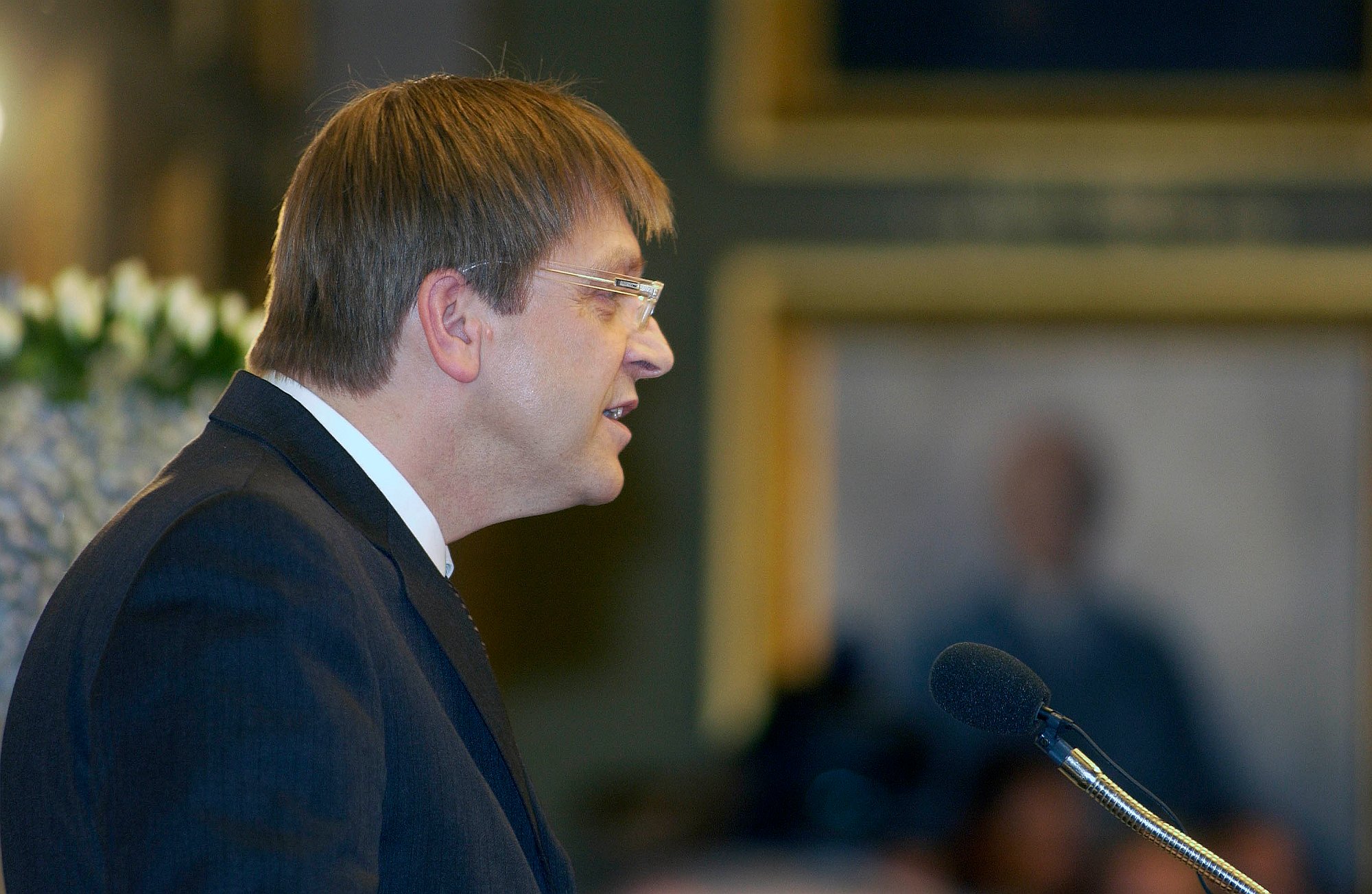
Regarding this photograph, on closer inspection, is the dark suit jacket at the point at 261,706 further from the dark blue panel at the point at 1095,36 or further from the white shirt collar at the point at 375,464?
the dark blue panel at the point at 1095,36

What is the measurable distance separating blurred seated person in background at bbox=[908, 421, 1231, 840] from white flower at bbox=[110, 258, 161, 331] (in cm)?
299

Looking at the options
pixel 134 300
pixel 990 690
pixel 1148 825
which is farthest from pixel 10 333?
pixel 1148 825

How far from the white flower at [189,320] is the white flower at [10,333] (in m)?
0.18

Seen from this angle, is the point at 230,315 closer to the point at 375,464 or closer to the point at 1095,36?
the point at 375,464

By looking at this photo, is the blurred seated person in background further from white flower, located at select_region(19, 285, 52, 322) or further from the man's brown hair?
the man's brown hair

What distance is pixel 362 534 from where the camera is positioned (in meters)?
1.19

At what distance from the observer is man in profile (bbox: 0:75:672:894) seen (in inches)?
36.6

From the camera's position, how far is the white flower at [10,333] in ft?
5.89

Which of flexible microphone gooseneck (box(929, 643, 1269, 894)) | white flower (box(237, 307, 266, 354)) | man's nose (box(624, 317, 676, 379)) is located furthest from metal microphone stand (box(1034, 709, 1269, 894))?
white flower (box(237, 307, 266, 354))

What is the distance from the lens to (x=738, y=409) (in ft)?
14.6

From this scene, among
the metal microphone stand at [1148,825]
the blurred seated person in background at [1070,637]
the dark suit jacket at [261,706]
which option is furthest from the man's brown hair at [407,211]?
the blurred seated person in background at [1070,637]

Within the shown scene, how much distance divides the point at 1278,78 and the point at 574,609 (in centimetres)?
272

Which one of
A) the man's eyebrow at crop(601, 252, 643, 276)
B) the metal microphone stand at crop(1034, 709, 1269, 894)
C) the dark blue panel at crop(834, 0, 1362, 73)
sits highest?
the dark blue panel at crop(834, 0, 1362, 73)

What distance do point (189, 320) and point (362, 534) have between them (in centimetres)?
86
